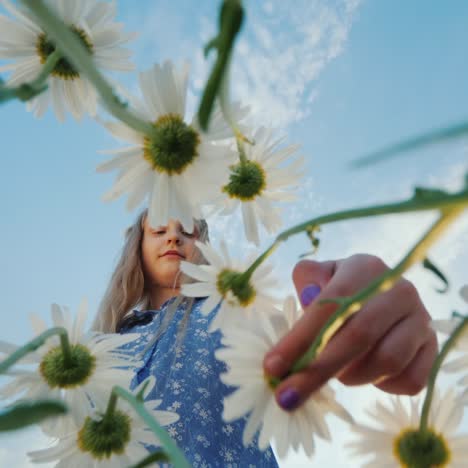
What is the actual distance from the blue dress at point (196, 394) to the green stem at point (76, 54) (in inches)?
47.6

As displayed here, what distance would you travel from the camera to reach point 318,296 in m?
0.28

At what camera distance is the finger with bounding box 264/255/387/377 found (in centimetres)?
24

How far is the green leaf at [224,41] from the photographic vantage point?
14 centimetres

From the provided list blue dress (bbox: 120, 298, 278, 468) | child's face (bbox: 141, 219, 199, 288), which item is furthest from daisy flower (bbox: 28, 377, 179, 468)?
child's face (bbox: 141, 219, 199, 288)

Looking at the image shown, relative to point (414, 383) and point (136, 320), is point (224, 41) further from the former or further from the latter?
point (136, 320)

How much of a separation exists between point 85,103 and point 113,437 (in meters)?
→ 0.22

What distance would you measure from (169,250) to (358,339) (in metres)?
1.59

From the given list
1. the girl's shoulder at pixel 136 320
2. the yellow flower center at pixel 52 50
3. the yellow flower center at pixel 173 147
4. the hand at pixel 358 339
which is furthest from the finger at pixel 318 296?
the girl's shoulder at pixel 136 320

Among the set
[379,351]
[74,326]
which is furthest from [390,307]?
[74,326]

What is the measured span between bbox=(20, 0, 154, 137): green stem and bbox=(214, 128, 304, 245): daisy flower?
26 cm

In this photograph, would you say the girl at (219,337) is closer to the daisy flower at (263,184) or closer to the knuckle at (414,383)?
the knuckle at (414,383)

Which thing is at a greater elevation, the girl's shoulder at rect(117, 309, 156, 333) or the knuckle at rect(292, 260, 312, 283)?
the girl's shoulder at rect(117, 309, 156, 333)

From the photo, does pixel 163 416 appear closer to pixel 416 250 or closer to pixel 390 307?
pixel 390 307

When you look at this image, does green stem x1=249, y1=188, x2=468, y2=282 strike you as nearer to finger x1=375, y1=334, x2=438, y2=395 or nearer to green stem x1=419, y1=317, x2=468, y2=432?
green stem x1=419, y1=317, x2=468, y2=432
